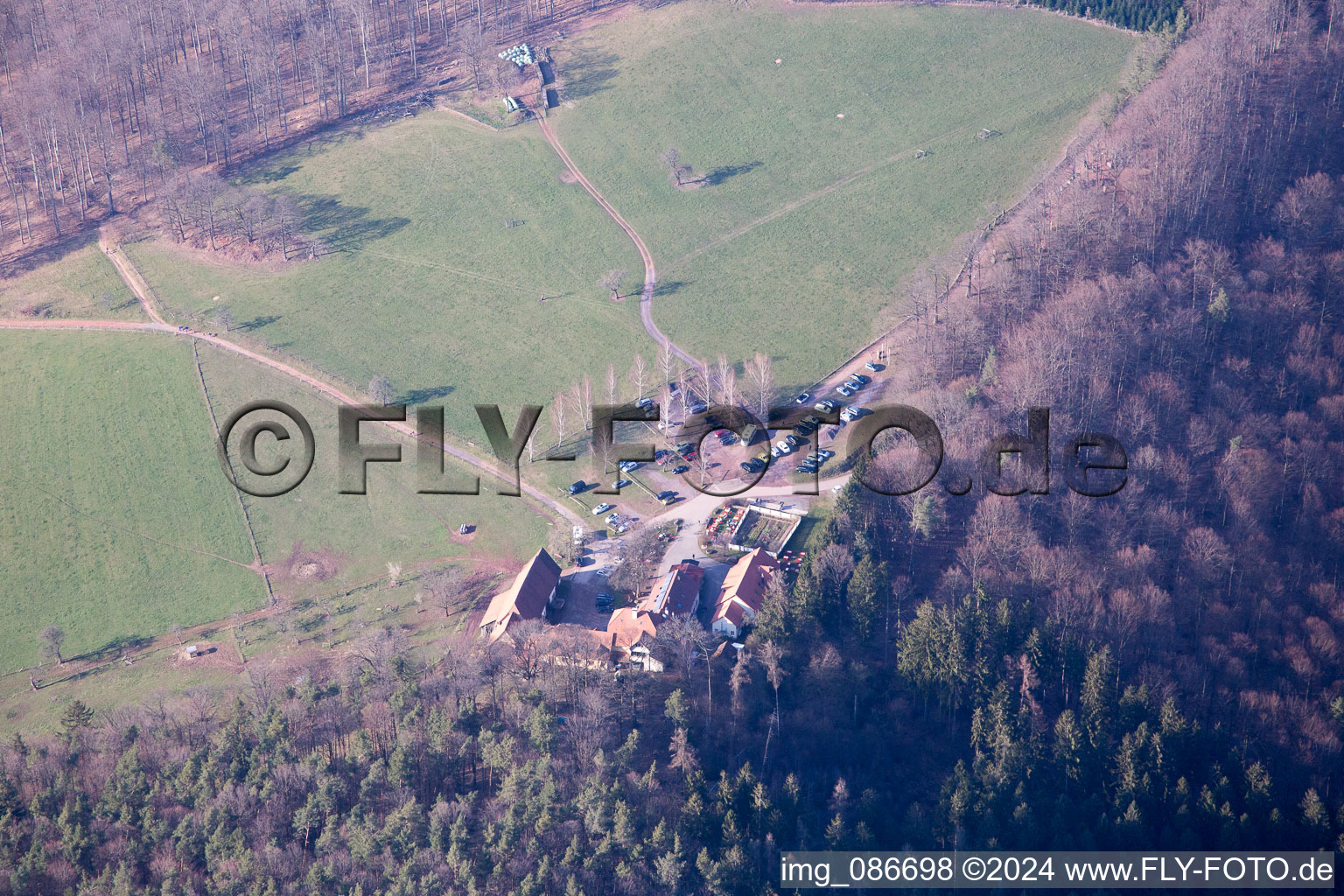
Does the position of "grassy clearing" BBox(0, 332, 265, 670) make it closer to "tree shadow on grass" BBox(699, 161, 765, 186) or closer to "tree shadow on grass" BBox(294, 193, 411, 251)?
"tree shadow on grass" BBox(294, 193, 411, 251)

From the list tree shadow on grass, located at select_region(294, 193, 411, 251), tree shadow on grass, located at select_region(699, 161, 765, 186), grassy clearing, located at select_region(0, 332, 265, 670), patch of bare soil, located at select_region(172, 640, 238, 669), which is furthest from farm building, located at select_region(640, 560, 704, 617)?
tree shadow on grass, located at select_region(294, 193, 411, 251)

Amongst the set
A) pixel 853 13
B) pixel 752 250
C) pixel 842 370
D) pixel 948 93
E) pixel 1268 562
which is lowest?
pixel 1268 562

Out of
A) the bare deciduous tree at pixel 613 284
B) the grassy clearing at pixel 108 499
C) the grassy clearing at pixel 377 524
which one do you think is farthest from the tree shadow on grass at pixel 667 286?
the grassy clearing at pixel 108 499

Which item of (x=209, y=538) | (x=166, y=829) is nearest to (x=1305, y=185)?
(x=209, y=538)

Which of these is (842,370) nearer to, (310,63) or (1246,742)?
(1246,742)

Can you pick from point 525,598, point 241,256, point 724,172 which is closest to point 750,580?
point 525,598
